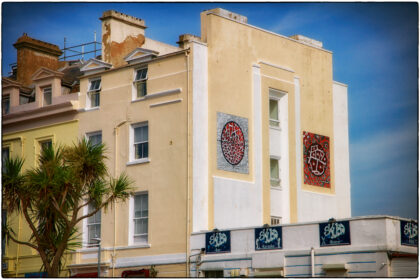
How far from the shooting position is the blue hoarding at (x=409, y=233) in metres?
28.8

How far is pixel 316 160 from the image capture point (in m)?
38.6

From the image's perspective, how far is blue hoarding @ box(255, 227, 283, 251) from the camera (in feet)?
→ 102

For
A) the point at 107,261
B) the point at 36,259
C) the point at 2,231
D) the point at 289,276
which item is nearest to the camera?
the point at 289,276

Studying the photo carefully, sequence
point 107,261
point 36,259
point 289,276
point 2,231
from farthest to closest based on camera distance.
→ point 36,259
point 107,261
point 2,231
point 289,276

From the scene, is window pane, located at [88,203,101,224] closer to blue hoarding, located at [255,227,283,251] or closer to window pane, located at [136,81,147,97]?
window pane, located at [136,81,147,97]

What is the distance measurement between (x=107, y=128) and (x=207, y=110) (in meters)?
4.67

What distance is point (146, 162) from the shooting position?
115 feet

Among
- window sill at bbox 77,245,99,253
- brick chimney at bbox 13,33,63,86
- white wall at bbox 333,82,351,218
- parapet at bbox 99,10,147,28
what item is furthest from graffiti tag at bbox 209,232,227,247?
brick chimney at bbox 13,33,63,86

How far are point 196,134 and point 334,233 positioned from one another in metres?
7.03

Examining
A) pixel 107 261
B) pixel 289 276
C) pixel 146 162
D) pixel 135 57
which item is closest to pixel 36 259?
pixel 107 261

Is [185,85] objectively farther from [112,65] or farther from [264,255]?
[264,255]

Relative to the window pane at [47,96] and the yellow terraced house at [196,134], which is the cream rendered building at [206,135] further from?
the window pane at [47,96]

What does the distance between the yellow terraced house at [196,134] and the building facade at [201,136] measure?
0.05 meters

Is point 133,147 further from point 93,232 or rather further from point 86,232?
point 86,232
